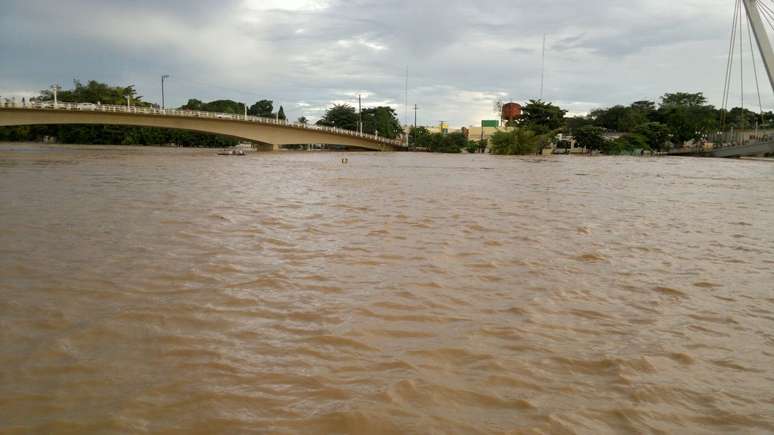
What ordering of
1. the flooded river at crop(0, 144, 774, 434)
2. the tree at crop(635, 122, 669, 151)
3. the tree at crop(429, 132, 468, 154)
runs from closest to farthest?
the flooded river at crop(0, 144, 774, 434)
the tree at crop(635, 122, 669, 151)
the tree at crop(429, 132, 468, 154)

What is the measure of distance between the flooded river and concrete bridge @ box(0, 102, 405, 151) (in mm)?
37381

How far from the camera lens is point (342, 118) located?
8869 cm

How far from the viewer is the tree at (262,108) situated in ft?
343

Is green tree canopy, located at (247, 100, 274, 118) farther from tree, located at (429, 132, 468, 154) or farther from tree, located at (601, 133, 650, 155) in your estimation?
tree, located at (601, 133, 650, 155)

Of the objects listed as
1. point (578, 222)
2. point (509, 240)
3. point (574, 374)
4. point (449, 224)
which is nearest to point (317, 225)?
point (449, 224)

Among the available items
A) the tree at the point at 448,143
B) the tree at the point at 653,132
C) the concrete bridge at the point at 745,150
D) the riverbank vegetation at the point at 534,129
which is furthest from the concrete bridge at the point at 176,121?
the concrete bridge at the point at 745,150

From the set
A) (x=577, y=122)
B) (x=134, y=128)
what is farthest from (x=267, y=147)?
(x=577, y=122)

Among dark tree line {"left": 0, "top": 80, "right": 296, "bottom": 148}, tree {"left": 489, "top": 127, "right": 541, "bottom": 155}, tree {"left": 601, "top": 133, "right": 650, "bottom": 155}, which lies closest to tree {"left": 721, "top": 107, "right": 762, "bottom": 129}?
tree {"left": 601, "top": 133, "right": 650, "bottom": 155}

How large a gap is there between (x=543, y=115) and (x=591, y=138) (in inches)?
332

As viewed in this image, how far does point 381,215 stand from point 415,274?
4.14 m

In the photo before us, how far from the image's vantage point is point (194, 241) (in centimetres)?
636

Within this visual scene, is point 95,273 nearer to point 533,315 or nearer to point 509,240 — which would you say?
point 533,315

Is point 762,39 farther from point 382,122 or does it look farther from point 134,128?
point 134,128

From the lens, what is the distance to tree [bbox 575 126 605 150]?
67.6 m
